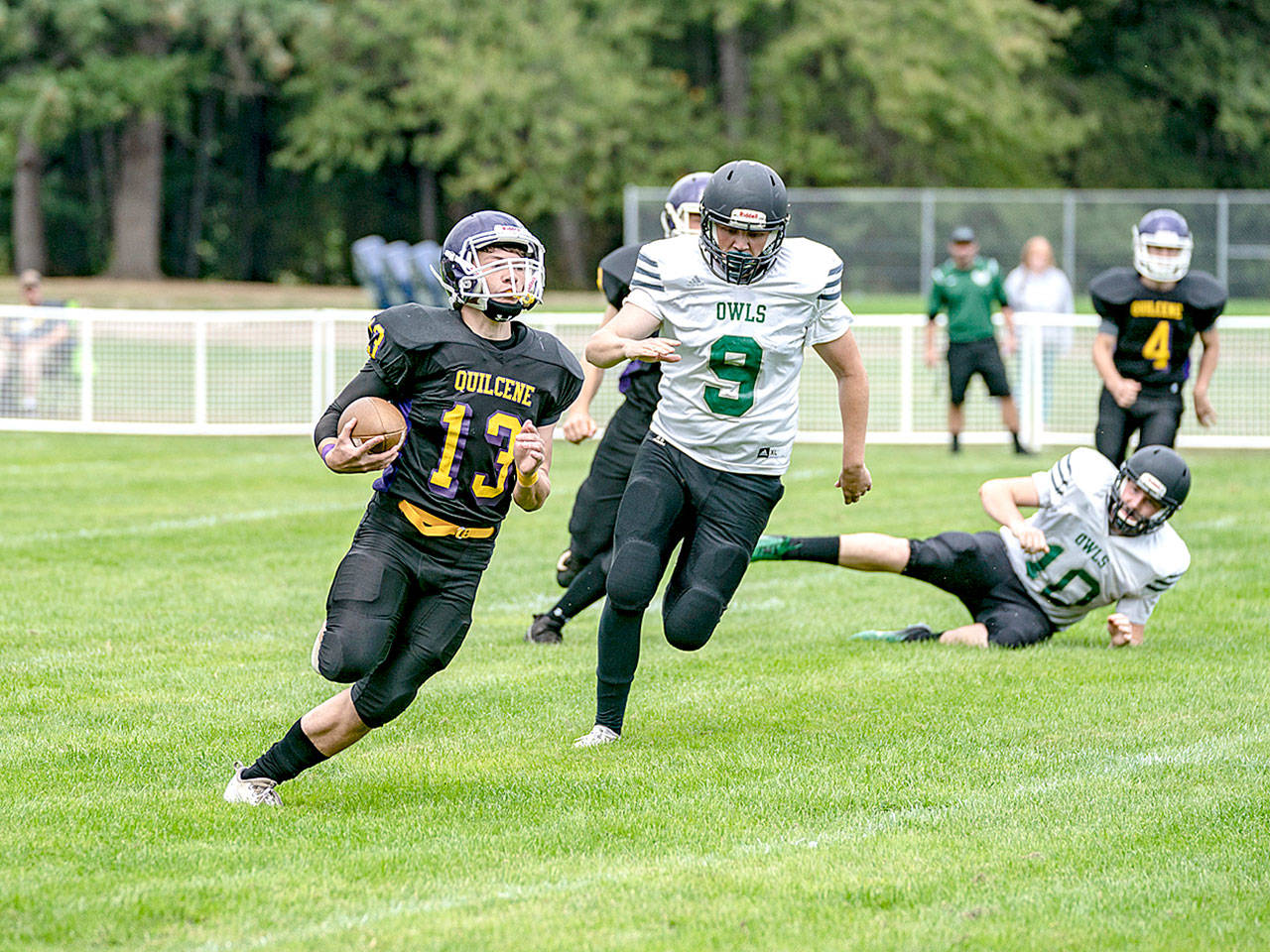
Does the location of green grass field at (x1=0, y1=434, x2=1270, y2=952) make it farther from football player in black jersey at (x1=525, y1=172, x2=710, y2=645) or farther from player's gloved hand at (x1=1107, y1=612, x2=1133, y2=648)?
football player in black jersey at (x1=525, y1=172, x2=710, y2=645)

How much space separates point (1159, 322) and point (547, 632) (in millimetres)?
3901

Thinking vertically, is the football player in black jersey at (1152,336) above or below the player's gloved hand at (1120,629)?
above

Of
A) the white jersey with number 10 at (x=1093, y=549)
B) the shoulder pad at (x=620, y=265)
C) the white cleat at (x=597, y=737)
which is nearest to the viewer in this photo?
the white cleat at (x=597, y=737)

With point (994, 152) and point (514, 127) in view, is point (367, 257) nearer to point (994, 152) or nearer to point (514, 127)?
point (514, 127)

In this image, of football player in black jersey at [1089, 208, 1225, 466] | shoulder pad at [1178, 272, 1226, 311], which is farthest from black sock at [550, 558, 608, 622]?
shoulder pad at [1178, 272, 1226, 311]

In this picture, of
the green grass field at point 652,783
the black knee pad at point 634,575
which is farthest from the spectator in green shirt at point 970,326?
the black knee pad at point 634,575

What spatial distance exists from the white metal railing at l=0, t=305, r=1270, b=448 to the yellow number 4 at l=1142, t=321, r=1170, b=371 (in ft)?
18.9

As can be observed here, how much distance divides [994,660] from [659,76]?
30.0m

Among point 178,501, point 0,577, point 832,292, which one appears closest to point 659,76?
point 178,501

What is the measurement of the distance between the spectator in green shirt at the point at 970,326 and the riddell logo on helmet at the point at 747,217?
9.24 m

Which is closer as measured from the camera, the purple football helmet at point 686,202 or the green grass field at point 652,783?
the green grass field at point 652,783

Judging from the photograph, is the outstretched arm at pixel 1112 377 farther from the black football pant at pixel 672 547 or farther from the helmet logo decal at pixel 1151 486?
the black football pant at pixel 672 547

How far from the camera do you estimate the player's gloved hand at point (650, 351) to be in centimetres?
509

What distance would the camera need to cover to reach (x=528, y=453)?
185 inches
